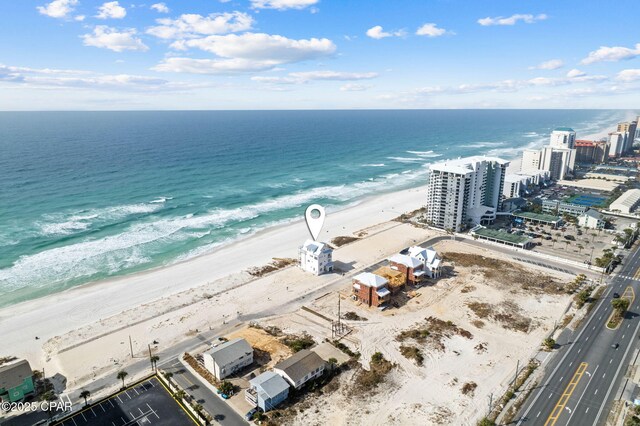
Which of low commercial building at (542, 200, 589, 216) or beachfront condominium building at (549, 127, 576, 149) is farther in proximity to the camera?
beachfront condominium building at (549, 127, 576, 149)

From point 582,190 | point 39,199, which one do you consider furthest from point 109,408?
point 582,190

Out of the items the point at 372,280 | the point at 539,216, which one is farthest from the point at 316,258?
the point at 539,216

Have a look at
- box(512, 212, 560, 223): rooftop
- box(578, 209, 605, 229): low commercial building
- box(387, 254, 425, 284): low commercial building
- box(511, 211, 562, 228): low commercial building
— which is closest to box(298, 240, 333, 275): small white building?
box(387, 254, 425, 284): low commercial building

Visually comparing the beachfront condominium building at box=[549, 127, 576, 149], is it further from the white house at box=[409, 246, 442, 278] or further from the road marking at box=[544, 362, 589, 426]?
the road marking at box=[544, 362, 589, 426]

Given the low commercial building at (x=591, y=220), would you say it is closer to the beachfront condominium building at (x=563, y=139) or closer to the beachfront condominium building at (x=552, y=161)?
the beachfront condominium building at (x=552, y=161)

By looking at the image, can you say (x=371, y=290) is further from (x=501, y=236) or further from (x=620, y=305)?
(x=501, y=236)

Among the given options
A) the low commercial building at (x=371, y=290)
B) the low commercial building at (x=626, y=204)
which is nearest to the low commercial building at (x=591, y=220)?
the low commercial building at (x=626, y=204)
